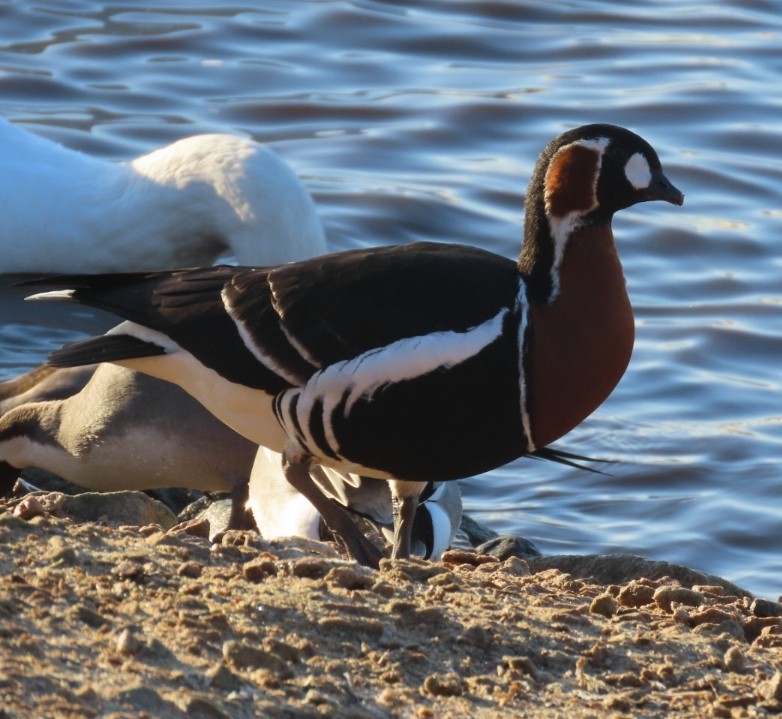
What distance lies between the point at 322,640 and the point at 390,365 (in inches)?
Result: 49.7

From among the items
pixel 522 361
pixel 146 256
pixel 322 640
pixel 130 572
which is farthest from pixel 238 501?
pixel 146 256

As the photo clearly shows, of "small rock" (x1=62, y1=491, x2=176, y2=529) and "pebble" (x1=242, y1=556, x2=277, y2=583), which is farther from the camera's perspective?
"small rock" (x1=62, y1=491, x2=176, y2=529)

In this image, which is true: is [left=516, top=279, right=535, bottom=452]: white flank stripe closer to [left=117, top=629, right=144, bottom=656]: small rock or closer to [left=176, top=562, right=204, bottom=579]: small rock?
[left=176, top=562, right=204, bottom=579]: small rock

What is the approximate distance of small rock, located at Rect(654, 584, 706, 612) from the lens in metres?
4.80

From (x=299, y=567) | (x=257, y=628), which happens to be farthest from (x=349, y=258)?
(x=257, y=628)

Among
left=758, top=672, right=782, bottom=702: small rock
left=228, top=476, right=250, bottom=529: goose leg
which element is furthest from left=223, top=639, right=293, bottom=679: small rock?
left=228, top=476, right=250, bottom=529: goose leg

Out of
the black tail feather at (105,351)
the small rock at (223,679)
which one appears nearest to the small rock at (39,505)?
the black tail feather at (105,351)

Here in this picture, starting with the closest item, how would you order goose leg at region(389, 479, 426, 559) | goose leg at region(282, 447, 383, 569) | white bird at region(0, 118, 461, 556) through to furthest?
goose leg at region(282, 447, 383, 569)
goose leg at region(389, 479, 426, 559)
white bird at region(0, 118, 461, 556)

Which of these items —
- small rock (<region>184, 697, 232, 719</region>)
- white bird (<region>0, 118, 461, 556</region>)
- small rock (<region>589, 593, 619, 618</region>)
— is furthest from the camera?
white bird (<region>0, 118, 461, 556</region>)

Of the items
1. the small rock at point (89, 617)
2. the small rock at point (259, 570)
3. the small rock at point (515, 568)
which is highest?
the small rock at point (89, 617)

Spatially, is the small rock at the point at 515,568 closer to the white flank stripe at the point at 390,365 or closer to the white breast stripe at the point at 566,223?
the white flank stripe at the point at 390,365

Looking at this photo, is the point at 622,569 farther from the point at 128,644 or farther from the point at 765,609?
A: the point at 128,644

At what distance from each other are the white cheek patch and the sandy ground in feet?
3.93

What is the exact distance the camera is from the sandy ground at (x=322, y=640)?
3510 mm
